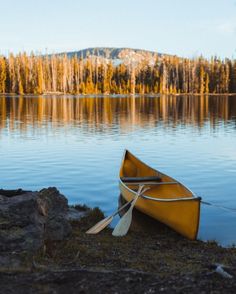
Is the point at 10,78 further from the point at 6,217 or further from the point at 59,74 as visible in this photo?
the point at 6,217

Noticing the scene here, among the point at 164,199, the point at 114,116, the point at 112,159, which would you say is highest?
the point at 114,116

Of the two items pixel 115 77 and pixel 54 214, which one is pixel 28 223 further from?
pixel 115 77

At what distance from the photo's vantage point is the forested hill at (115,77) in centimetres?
16038

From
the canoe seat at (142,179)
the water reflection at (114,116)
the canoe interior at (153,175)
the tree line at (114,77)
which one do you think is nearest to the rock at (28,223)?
the canoe interior at (153,175)

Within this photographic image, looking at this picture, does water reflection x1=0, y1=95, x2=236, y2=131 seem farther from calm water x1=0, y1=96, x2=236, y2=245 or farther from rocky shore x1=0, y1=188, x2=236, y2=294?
rocky shore x1=0, y1=188, x2=236, y2=294

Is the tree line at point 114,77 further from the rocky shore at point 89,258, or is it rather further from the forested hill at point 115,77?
the rocky shore at point 89,258

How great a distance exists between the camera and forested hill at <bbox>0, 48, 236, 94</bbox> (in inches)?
6314

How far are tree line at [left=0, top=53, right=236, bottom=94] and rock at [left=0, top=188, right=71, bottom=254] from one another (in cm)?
14755

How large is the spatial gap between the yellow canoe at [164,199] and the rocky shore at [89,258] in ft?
1.37

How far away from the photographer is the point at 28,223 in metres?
10.2

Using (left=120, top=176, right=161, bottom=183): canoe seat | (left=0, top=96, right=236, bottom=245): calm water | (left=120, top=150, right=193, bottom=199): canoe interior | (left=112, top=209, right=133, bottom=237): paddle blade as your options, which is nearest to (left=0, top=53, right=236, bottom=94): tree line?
(left=0, top=96, right=236, bottom=245): calm water

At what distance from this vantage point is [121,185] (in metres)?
17.6

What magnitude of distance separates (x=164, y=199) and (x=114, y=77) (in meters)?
173

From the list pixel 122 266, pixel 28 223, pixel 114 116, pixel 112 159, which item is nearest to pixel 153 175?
pixel 112 159
